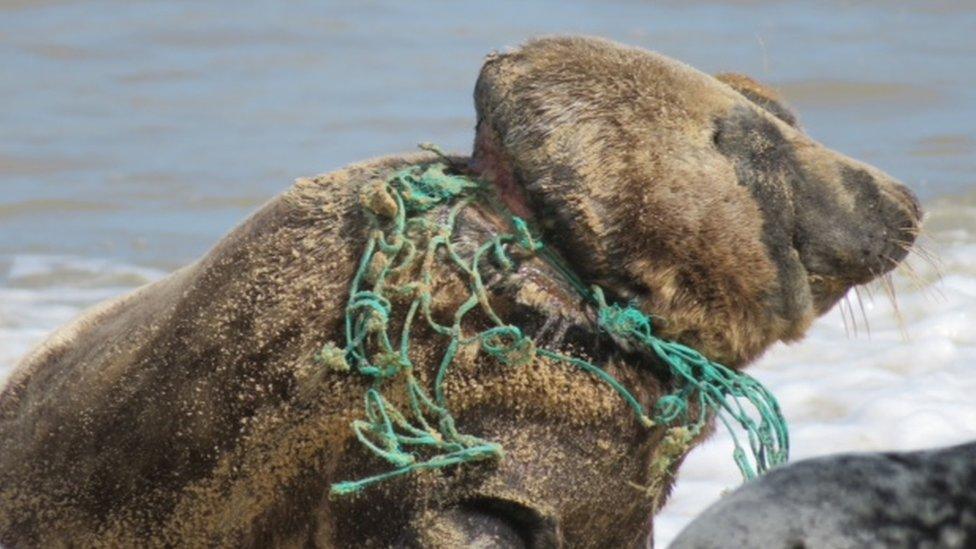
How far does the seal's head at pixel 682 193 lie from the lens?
3506 millimetres

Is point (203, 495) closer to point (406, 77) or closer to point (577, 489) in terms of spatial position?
point (577, 489)

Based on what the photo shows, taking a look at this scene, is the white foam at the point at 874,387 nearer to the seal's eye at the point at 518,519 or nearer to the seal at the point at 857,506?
the seal's eye at the point at 518,519

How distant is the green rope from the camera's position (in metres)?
3.43

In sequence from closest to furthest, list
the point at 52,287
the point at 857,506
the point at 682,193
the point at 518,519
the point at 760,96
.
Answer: the point at 857,506 < the point at 518,519 < the point at 682,193 < the point at 760,96 < the point at 52,287

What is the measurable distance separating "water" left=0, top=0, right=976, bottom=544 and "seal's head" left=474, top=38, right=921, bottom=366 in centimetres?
150

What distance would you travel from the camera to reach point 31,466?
3840 millimetres

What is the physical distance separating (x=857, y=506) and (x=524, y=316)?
3.89ft

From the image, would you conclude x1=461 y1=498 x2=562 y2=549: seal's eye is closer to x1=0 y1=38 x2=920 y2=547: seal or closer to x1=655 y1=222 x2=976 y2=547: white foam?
x1=0 y1=38 x2=920 y2=547: seal

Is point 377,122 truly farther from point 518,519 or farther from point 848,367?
point 518,519

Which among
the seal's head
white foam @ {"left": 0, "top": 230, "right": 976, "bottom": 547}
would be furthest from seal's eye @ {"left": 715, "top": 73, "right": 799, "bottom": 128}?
white foam @ {"left": 0, "top": 230, "right": 976, "bottom": 547}

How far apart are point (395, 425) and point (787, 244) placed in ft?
2.52

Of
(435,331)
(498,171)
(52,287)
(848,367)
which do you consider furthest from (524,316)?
(52,287)

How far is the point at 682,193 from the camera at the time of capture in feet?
11.6

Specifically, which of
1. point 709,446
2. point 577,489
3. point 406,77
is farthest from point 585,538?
point 406,77
